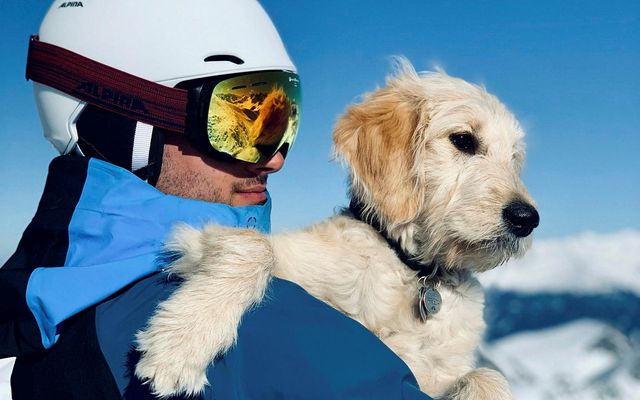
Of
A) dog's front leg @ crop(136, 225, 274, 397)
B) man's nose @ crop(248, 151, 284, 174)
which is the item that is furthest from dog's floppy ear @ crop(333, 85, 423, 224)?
dog's front leg @ crop(136, 225, 274, 397)

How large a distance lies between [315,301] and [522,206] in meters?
1.68

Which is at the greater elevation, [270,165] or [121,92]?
[121,92]

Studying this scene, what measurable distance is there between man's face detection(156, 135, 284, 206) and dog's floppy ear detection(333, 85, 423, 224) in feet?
2.37

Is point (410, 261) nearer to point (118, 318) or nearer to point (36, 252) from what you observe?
point (118, 318)

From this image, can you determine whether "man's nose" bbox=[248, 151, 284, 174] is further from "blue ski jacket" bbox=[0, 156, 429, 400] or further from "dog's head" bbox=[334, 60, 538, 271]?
"blue ski jacket" bbox=[0, 156, 429, 400]

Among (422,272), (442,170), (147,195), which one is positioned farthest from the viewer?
(442,170)

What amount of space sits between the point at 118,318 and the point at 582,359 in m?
24.1

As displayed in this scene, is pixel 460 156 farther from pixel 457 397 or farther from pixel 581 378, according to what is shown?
pixel 581 378

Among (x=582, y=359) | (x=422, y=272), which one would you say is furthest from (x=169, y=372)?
(x=582, y=359)

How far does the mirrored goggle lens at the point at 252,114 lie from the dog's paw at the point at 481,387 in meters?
1.55

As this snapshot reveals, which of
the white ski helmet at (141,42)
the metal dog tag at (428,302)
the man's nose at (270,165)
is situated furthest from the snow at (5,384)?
the metal dog tag at (428,302)

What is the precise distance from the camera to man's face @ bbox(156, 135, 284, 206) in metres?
3.21

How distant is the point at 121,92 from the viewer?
3084mm

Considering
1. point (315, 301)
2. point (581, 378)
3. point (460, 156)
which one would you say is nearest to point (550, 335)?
point (581, 378)
